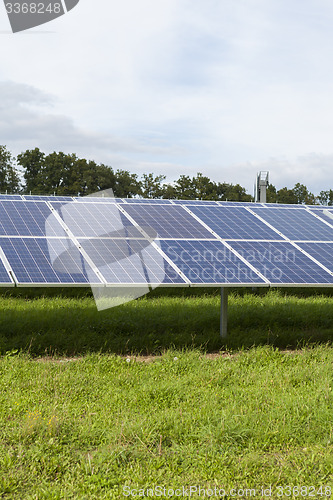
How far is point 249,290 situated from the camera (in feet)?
61.0

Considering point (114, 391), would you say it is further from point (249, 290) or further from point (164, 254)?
point (249, 290)

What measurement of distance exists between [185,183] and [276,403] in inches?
3085

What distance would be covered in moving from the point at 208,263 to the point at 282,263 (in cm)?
196

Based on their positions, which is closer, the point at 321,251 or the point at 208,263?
the point at 208,263

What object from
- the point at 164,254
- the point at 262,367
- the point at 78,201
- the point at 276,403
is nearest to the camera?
the point at 276,403

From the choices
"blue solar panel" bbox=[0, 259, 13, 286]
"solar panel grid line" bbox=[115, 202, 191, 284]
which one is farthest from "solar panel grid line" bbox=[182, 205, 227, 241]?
"blue solar panel" bbox=[0, 259, 13, 286]

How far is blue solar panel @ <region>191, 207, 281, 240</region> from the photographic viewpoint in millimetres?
13227

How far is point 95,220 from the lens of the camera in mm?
13312

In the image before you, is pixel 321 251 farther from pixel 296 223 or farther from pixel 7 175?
pixel 7 175

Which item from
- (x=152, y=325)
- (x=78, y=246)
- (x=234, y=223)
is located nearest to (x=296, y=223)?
(x=234, y=223)

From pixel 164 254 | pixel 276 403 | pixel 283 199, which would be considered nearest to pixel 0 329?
pixel 164 254

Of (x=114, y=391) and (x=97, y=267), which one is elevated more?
(x=97, y=267)

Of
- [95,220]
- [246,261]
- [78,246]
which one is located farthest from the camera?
[95,220]

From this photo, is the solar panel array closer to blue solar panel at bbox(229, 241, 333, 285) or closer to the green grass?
blue solar panel at bbox(229, 241, 333, 285)
